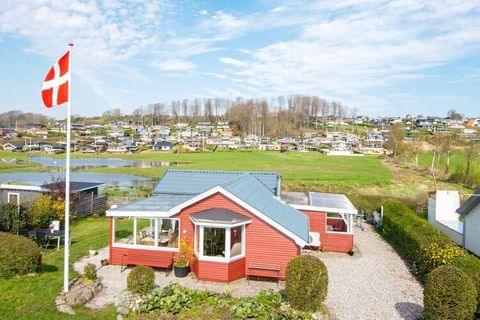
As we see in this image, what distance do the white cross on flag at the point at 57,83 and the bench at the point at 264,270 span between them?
29.6 ft

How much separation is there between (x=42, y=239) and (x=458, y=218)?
25.3 metres

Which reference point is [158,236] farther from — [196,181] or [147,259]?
[196,181]

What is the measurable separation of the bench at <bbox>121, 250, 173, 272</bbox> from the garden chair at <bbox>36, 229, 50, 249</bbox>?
220 inches

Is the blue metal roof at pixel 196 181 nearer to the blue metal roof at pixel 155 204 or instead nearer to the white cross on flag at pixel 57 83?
the blue metal roof at pixel 155 204

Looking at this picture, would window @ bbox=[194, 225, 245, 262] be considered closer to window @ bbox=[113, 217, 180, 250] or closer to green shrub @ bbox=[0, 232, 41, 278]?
window @ bbox=[113, 217, 180, 250]

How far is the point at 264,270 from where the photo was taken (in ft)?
48.2

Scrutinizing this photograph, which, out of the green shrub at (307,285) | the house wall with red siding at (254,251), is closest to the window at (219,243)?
the house wall with red siding at (254,251)

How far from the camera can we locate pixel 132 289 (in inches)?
479

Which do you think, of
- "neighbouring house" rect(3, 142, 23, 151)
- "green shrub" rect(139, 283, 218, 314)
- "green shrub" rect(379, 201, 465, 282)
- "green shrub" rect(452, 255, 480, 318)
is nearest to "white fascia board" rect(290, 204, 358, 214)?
"green shrub" rect(379, 201, 465, 282)

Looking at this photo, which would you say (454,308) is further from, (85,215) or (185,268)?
(85,215)

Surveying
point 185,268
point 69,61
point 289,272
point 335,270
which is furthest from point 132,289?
point 335,270

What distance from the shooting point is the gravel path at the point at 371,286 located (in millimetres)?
12367

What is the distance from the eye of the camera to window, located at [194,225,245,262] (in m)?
14.5

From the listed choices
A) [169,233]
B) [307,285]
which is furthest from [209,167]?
[307,285]
